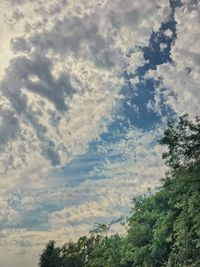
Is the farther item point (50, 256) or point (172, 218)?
point (50, 256)

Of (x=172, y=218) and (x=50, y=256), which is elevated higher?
(x=50, y=256)

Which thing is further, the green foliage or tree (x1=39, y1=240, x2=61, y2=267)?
tree (x1=39, y1=240, x2=61, y2=267)

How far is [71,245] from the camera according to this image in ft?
359

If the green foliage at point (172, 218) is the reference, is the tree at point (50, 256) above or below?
above

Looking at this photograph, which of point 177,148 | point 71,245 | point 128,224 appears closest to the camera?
point 177,148

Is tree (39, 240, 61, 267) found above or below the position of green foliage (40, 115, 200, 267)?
above

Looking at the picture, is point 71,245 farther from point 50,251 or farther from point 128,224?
point 128,224

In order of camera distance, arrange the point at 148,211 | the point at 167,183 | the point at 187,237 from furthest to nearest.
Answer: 1. the point at 148,211
2. the point at 167,183
3. the point at 187,237

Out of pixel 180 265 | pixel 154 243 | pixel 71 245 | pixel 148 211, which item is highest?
pixel 71 245

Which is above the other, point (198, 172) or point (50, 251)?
point (50, 251)

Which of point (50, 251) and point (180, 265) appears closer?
point (180, 265)

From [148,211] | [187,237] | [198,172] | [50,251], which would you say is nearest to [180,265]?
[187,237]

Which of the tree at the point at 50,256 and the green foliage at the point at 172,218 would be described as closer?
the green foliage at the point at 172,218

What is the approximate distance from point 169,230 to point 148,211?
7629mm
